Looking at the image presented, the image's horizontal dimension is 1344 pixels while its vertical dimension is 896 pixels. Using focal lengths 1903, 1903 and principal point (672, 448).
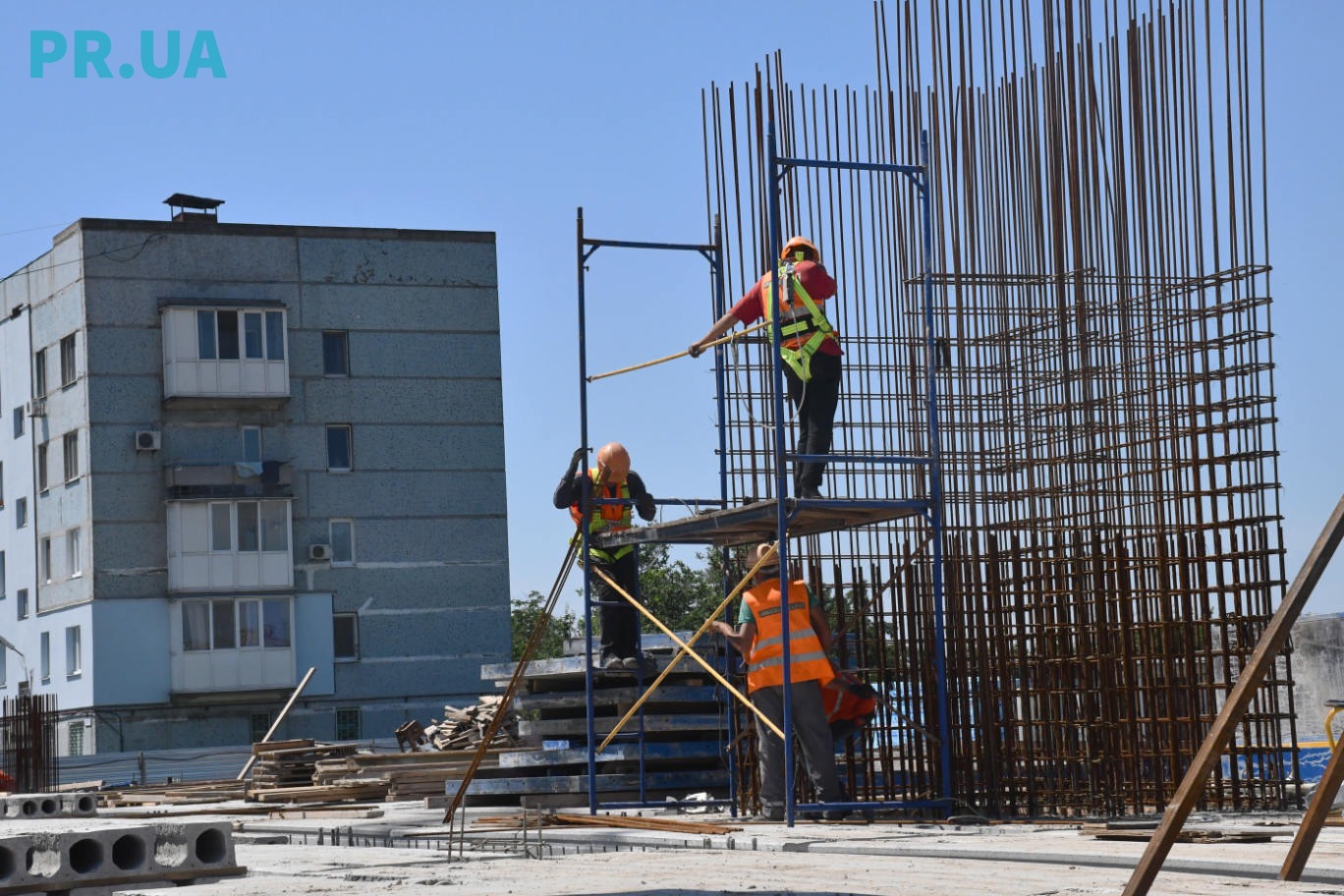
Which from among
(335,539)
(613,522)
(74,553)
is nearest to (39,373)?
(74,553)

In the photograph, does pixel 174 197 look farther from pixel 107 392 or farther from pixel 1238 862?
pixel 1238 862

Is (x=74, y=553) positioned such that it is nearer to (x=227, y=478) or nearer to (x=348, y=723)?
(x=227, y=478)

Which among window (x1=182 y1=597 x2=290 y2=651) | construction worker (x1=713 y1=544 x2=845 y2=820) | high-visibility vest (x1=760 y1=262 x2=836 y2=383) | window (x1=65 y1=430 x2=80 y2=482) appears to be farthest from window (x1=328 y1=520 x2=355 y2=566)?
high-visibility vest (x1=760 y1=262 x2=836 y2=383)

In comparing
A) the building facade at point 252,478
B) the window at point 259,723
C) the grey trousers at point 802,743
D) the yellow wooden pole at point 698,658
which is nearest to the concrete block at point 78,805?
the yellow wooden pole at point 698,658

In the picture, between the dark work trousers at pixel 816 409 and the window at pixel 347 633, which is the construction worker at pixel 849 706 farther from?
the window at pixel 347 633

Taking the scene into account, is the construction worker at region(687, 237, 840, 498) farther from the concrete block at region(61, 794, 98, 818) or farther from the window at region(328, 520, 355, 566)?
the window at region(328, 520, 355, 566)

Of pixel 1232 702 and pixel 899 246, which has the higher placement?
pixel 899 246

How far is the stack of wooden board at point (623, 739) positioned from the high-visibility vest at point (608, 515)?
956mm

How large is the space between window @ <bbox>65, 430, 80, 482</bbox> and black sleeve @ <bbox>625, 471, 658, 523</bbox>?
110ft

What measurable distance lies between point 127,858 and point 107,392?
36.7 m

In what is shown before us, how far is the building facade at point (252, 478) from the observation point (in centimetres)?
4409

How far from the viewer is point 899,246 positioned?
14586 mm

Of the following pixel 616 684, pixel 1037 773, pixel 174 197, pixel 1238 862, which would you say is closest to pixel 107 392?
pixel 174 197

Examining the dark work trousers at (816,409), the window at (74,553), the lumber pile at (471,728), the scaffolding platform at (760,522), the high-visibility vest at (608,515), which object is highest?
the window at (74,553)
